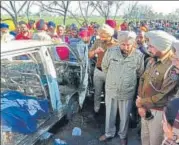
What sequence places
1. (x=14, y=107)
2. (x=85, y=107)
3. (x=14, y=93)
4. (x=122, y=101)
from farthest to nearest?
(x=85, y=107) → (x=122, y=101) → (x=14, y=93) → (x=14, y=107)

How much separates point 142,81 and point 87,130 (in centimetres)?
182

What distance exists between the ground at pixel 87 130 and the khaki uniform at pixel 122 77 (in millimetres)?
558

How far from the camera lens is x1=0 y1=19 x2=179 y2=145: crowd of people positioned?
3.01 meters

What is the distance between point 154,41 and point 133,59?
32.8 inches

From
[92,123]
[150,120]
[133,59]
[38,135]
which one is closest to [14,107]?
[38,135]

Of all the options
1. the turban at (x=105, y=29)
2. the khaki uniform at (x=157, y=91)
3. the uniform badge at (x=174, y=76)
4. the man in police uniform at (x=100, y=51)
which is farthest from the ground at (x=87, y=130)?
the uniform badge at (x=174, y=76)

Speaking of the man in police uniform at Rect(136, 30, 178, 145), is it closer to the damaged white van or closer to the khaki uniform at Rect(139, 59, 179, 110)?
the khaki uniform at Rect(139, 59, 179, 110)

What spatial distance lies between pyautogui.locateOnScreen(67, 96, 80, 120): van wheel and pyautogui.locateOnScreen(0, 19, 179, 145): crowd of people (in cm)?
53

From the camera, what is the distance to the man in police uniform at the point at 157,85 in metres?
3.36

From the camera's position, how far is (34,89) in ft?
12.7

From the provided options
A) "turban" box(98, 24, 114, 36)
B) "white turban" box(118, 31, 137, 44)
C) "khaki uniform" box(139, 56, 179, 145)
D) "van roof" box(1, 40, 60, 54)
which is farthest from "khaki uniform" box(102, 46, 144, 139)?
"van roof" box(1, 40, 60, 54)

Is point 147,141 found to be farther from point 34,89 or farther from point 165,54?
point 34,89

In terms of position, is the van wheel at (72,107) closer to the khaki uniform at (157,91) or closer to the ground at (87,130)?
the ground at (87,130)

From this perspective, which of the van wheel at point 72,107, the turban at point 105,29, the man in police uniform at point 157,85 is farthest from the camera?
the van wheel at point 72,107
